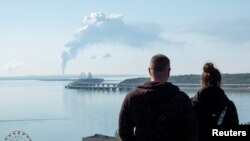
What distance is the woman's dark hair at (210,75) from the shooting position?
2611mm

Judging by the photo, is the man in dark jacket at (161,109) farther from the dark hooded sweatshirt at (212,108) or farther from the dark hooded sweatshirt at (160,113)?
the dark hooded sweatshirt at (212,108)

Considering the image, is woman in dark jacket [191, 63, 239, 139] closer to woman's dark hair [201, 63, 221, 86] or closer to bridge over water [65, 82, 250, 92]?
woman's dark hair [201, 63, 221, 86]

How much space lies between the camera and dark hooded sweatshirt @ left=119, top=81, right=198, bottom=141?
232 centimetres

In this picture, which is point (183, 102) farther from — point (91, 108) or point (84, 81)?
point (84, 81)

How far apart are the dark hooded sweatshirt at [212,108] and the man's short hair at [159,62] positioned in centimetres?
39

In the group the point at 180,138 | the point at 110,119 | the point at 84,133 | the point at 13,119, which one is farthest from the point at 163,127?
the point at 13,119

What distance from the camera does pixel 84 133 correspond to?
35750 mm

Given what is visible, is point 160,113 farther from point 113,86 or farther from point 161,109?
point 113,86

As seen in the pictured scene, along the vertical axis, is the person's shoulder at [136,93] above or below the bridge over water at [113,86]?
above

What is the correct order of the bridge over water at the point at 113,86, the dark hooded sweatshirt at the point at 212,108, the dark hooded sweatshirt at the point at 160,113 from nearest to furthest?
1. the dark hooded sweatshirt at the point at 160,113
2. the dark hooded sweatshirt at the point at 212,108
3. the bridge over water at the point at 113,86

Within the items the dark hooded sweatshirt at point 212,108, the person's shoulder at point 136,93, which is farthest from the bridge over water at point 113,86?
the person's shoulder at point 136,93

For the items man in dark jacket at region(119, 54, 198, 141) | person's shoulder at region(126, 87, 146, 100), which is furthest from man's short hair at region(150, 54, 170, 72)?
person's shoulder at region(126, 87, 146, 100)

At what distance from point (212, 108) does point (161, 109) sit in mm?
→ 390

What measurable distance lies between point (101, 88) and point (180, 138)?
282ft
